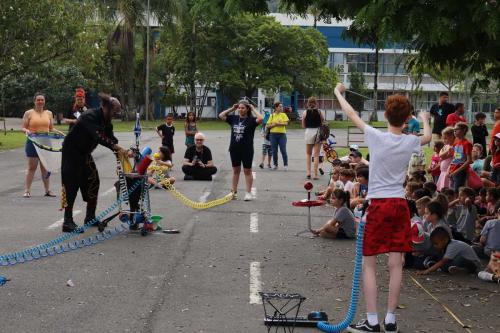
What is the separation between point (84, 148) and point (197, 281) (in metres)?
3.59

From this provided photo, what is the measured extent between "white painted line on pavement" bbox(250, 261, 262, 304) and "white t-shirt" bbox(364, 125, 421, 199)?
158 cm

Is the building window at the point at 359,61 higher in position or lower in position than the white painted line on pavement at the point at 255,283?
higher

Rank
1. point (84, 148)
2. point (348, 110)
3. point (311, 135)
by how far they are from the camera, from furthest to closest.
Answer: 1. point (311, 135)
2. point (84, 148)
3. point (348, 110)

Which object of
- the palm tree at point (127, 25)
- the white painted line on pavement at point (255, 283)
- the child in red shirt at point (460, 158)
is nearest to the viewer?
the white painted line on pavement at point (255, 283)

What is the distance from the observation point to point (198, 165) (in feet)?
58.2

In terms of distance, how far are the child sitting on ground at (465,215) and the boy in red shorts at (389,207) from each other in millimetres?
3610

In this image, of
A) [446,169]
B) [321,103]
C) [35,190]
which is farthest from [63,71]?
[446,169]

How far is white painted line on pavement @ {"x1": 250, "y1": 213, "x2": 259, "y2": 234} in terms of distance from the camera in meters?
10.9

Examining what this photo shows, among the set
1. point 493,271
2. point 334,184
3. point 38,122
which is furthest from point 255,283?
point 38,122

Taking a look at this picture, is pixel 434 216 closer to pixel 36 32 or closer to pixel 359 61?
pixel 36 32

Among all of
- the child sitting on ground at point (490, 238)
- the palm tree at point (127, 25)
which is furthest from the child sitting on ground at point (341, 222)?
the palm tree at point (127, 25)

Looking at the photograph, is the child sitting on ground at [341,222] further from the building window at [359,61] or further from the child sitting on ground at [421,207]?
the building window at [359,61]

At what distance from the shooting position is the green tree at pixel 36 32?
27984 millimetres

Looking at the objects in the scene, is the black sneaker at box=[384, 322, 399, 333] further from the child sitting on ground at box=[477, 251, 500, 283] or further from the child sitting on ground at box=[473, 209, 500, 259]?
the child sitting on ground at box=[473, 209, 500, 259]
